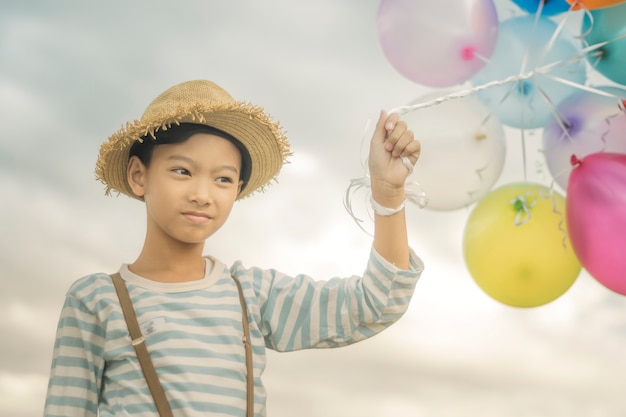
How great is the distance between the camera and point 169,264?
1.79 meters

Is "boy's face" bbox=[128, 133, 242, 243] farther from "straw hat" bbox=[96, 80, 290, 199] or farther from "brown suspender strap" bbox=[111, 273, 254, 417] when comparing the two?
"brown suspender strap" bbox=[111, 273, 254, 417]

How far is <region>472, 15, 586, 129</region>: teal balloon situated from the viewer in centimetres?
231

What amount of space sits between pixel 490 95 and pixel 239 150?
0.90 meters

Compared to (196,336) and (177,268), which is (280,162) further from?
(196,336)

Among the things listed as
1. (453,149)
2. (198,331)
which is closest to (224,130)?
(198,331)

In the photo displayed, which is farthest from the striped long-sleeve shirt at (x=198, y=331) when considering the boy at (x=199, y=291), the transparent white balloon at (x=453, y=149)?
the transparent white balloon at (x=453, y=149)

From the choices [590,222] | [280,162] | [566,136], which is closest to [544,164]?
[566,136]

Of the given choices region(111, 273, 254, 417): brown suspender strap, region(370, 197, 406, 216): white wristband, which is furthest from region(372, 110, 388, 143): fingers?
region(111, 273, 254, 417): brown suspender strap

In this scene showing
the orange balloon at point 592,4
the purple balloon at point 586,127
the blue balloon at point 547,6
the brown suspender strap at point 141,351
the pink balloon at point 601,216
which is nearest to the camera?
the brown suspender strap at point 141,351

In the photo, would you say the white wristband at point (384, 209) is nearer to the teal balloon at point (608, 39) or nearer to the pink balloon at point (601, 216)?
the pink balloon at point (601, 216)

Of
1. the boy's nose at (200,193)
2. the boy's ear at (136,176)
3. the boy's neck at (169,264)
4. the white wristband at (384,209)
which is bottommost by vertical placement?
the boy's neck at (169,264)

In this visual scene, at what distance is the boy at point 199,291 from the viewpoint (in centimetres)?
165

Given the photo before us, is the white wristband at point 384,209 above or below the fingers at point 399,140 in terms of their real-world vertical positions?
below

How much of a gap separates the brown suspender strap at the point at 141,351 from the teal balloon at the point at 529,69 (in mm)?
1229
